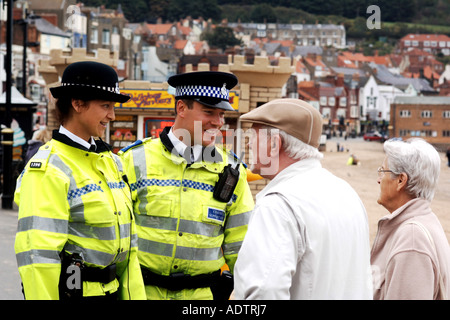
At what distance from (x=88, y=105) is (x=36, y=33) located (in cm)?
7489

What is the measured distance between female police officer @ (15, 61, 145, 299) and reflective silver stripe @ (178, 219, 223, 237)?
0.44 metres

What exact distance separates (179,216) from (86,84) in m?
0.97

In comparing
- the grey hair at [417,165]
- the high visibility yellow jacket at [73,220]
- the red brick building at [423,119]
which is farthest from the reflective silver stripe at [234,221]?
the red brick building at [423,119]

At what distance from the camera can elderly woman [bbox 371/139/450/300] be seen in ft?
11.1

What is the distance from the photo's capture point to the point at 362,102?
132250 mm

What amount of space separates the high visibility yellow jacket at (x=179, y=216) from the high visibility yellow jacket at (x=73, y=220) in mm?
362

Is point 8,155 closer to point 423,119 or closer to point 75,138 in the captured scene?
point 75,138

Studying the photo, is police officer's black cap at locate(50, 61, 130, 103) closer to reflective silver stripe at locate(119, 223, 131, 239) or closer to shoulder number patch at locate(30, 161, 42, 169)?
shoulder number patch at locate(30, 161, 42, 169)

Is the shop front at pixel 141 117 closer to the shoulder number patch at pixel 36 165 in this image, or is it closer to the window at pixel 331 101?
the shoulder number patch at pixel 36 165

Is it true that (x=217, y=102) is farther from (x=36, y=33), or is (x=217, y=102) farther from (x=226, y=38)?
(x=226, y=38)

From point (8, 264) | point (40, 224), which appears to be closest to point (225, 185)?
point (40, 224)

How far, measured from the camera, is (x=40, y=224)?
3201 mm

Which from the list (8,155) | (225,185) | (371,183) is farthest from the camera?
(371,183)
